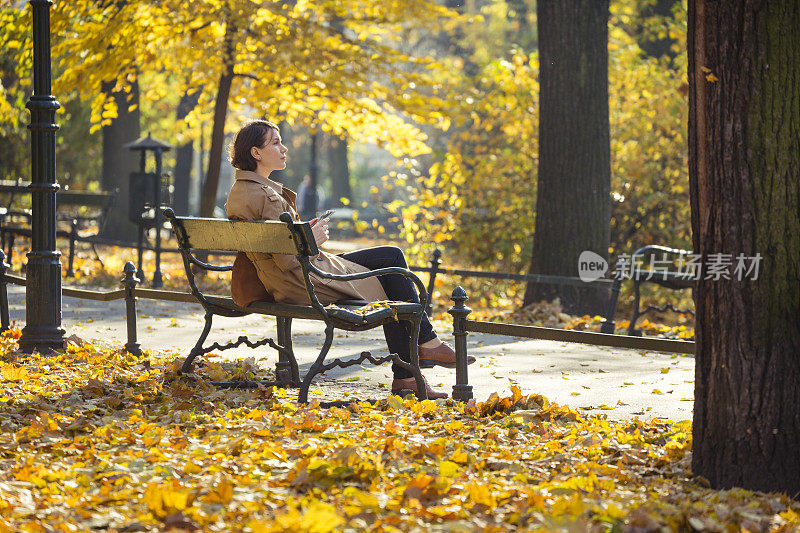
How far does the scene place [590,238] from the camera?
11.7 meters

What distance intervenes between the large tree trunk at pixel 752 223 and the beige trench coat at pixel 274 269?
8.03ft

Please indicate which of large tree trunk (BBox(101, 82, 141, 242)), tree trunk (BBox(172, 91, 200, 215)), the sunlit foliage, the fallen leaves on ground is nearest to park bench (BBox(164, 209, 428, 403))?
the fallen leaves on ground

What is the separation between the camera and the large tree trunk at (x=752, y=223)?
4121 mm

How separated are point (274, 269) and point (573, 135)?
627 centimetres

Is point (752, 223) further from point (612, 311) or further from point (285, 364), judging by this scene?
point (612, 311)

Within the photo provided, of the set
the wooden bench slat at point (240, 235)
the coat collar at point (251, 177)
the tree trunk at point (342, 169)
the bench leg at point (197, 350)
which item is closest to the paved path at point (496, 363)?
the bench leg at point (197, 350)

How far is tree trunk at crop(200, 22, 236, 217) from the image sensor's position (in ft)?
50.8

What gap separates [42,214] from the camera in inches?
294

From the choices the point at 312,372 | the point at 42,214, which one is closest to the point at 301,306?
the point at 312,372

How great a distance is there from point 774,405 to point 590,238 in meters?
7.65

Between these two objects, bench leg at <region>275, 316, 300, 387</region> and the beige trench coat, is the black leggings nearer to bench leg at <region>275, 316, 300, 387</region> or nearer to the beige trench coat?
the beige trench coat

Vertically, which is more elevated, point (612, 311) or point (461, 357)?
point (612, 311)

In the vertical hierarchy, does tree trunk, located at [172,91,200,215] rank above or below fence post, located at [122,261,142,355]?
above

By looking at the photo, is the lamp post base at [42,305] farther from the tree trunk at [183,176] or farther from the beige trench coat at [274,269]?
the tree trunk at [183,176]
